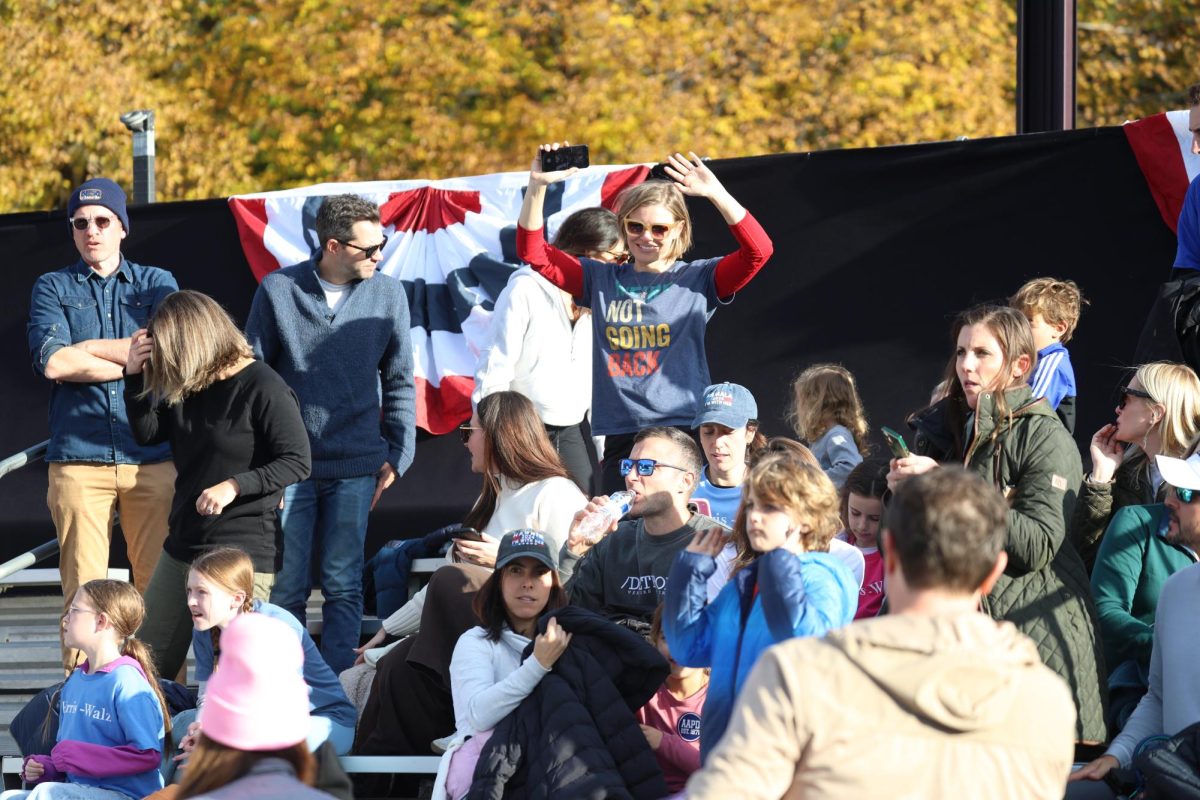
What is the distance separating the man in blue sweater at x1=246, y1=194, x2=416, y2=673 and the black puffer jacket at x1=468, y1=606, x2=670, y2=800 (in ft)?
5.23

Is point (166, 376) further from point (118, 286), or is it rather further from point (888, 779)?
point (888, 779)

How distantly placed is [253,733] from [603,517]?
7.39 ft

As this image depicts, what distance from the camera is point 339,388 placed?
6043mm

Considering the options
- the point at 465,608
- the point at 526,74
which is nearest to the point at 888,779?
the point at 465,608

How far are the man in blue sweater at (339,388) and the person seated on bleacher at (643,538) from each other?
118 centimetres

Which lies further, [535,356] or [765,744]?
[535,356]

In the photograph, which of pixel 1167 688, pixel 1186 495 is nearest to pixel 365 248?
pixel 1186 495

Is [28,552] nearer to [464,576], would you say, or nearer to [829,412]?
[464,576]

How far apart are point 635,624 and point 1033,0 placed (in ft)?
12.0

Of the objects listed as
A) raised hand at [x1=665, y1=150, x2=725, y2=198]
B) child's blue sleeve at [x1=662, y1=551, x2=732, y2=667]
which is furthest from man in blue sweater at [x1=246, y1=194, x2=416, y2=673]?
child's blue sleeve at [x1=662, y1=551, x2=732, y2=667]

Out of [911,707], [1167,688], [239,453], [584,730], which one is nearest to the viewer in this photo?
[911,707]

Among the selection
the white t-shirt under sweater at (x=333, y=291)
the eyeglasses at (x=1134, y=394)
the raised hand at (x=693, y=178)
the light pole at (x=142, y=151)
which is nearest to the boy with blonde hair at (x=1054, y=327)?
the eyeglasses at (x=1134, y=394)

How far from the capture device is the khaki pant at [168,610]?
5492 millimetres

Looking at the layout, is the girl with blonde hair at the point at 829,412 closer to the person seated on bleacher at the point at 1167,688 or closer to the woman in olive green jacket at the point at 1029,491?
the woman in olive green jacket at the point at 1029,491
